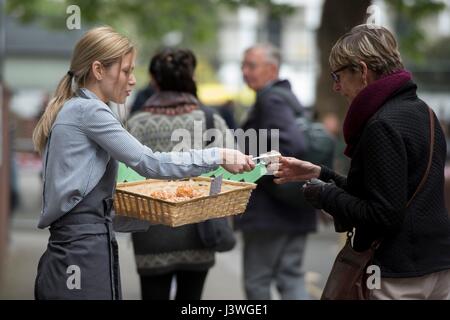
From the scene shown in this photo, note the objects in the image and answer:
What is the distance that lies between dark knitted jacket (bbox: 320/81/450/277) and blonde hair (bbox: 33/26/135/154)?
3.40 ft

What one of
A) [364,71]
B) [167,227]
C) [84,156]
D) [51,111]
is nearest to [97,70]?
[51,111]

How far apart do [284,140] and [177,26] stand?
1303cm

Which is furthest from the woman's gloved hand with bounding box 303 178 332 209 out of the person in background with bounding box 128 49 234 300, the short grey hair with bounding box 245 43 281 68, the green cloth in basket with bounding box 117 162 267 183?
the short grey hair with bounding box 245 43 281 68

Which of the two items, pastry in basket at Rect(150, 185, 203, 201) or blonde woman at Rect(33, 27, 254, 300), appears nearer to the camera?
blonde woman at Rect(33, 27, 254, 300)

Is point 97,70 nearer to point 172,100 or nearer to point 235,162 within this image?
point 235,162

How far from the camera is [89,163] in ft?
10.4

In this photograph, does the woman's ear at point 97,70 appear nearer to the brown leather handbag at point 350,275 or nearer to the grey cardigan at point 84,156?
the grey cardigan at point 84,156

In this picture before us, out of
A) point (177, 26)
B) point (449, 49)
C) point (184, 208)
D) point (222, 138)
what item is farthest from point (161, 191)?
point (449, 49)

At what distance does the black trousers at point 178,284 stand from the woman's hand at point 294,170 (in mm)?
1436

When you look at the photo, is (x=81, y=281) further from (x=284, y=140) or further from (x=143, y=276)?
(x=284, y=140)

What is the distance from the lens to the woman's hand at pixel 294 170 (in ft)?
11.5

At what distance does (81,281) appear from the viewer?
10.5ft

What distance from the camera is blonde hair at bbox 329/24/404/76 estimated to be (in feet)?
10.2

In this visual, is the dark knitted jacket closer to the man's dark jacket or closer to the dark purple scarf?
the dark purple scarf
